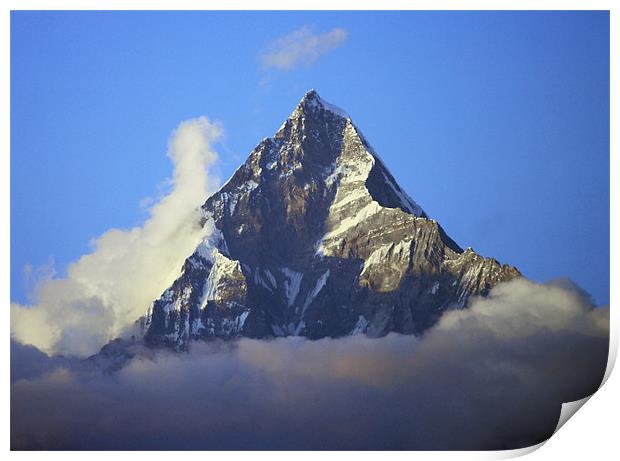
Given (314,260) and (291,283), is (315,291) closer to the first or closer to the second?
(291,283)

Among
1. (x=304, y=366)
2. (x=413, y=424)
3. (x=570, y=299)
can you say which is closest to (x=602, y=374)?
(x=570, y=299)

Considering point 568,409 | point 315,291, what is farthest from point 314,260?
point 568,409

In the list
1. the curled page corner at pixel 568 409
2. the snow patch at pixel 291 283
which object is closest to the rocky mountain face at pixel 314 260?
the snow patch at pixel 291 283

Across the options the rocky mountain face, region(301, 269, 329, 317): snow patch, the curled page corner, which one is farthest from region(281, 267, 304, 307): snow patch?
the curled page corner

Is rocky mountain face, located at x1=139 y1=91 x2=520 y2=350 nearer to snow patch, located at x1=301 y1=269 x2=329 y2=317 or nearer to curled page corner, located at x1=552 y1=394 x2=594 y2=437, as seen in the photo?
snow patch, located at x1=301 y1=269 x2=329 y2=317

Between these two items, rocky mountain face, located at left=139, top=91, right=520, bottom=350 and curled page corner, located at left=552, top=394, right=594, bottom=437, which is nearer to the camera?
curled page corner, located at left=552, top=394, right=594, bottom=437

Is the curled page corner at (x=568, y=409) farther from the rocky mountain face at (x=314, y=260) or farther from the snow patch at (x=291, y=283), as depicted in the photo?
the snow patch at (x=291, y=283)

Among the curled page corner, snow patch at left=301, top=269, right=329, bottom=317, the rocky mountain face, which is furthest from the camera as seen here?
snow patch at left=301, top=269, right=329, bottom=317

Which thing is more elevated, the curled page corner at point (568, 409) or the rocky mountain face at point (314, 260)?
the rocky mountain face at point (314, 260)

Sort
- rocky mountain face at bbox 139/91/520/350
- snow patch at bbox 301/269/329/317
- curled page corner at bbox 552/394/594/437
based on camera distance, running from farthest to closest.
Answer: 1. snow patch at bbox 301/269/329/317
2. rocky mountain face at bbox 139/91/520/350
3. curled page corner at bbox 552/394/594/437
